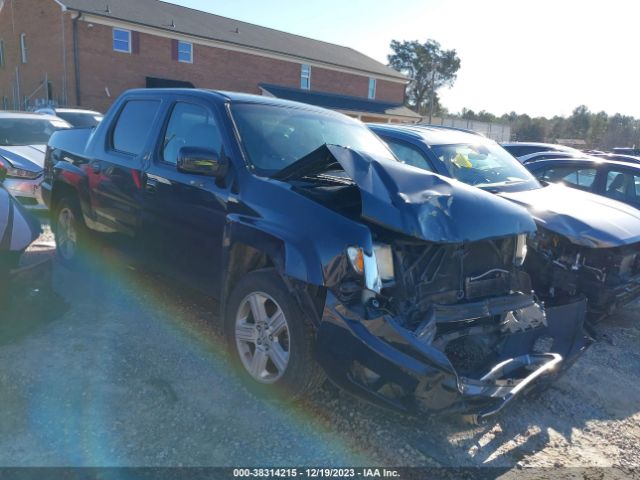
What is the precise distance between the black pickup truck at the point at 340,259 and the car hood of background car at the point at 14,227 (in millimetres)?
861

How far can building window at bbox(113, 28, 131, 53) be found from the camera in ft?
86.8

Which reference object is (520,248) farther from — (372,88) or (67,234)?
(372,88)

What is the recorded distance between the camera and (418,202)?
10.2ft

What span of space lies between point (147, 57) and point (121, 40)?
153 cm

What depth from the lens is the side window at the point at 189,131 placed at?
13.2 feet

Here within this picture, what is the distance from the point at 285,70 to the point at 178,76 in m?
7.76

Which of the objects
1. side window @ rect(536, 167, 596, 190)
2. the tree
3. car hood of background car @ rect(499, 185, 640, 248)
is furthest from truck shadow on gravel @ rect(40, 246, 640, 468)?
the tree

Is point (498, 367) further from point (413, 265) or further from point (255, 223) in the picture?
point (255, 223)

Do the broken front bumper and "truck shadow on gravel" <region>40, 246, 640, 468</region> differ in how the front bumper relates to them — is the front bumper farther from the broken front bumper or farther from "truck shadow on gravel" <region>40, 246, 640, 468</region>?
the broken front bumper

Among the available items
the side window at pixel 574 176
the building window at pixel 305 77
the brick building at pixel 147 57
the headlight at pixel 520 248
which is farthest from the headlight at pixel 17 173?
the building window at pixel 305 77

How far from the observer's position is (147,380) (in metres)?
3.69

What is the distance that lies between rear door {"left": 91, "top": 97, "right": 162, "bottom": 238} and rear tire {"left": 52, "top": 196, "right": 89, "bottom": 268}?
0.50 m

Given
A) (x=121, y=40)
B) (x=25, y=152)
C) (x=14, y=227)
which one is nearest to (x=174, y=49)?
(x=121, y=40)

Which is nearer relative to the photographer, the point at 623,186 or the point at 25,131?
the point at 623,186
